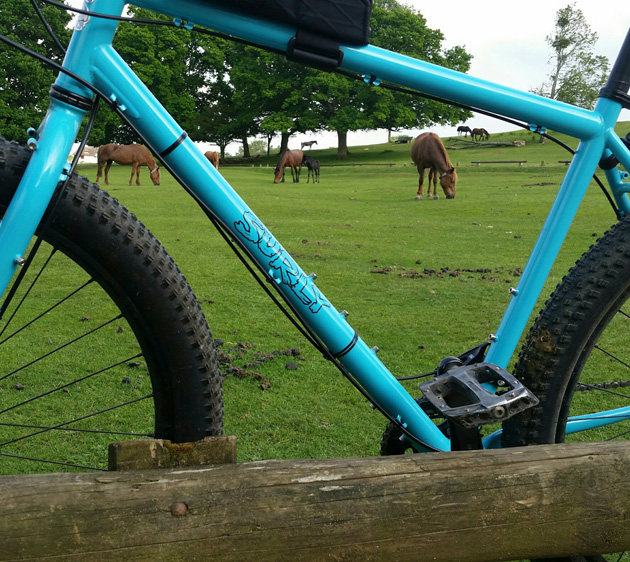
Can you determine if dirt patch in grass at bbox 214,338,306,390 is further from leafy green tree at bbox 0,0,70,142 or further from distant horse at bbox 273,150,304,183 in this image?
leafy green tree at bbox 0,0,70,142

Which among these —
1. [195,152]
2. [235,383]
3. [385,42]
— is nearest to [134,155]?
[235,383]

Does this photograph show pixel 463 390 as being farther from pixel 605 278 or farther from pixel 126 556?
pixel 126 556

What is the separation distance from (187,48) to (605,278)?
142 feet

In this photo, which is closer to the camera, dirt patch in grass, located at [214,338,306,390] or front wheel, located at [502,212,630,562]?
front wheel, located at [502,212,630,562]

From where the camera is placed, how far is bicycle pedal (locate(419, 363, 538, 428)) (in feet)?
5.93

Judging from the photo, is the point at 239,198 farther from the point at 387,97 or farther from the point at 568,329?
the point at 387,97

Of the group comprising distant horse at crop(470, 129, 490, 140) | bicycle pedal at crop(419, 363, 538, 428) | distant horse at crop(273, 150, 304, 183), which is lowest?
bicycle pedal at crop(419, 363, 538, 428)

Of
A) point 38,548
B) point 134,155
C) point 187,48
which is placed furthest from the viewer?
point 187,48

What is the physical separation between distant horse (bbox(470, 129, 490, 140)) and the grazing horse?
3298 cm

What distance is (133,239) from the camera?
160 centimetres

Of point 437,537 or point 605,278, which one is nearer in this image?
point 437,537

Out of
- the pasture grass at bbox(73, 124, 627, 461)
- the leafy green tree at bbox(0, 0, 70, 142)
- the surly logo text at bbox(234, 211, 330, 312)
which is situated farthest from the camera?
the leafy green tree at bbox(0, 0, 70, 142)

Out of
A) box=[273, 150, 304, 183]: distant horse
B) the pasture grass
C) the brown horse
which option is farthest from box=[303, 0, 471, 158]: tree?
the pasture grass

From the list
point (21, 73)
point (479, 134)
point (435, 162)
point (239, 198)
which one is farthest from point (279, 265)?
point (479, 134)
